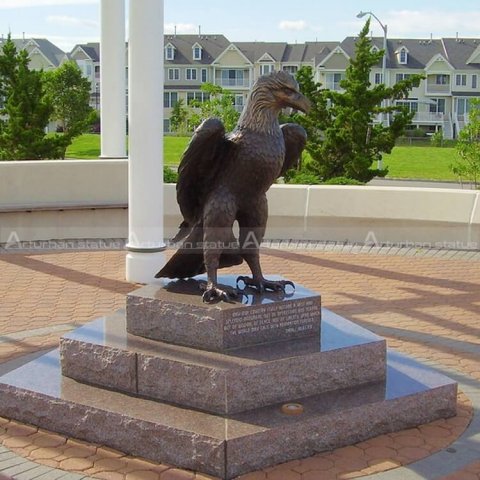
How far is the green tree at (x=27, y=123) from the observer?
18.1 meters

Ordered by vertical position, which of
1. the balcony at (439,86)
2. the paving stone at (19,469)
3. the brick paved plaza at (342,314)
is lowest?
the paving stone at (19,469)

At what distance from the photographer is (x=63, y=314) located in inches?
297

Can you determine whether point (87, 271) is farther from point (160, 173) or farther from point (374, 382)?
point (374, 382)

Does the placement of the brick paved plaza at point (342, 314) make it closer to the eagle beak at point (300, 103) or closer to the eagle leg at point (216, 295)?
the eagle leg at point (216, 295)

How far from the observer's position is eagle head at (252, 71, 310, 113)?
4.95 meters

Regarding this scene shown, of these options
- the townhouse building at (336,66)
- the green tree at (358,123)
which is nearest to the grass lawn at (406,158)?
the green tree at (358,123)

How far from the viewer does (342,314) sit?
7555 millimetres

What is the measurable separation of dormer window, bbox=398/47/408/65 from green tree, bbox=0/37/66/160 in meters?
48.8

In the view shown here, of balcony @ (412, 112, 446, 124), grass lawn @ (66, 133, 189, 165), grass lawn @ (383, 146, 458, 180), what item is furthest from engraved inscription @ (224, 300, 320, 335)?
balcony @ (412, 112, 446, 124)

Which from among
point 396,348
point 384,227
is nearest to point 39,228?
point 384,227

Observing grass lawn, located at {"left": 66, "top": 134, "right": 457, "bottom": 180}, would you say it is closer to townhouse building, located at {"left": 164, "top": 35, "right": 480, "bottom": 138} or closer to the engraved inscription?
townhouse building, located at {"left": 164, "top": 35, "right": 480, "bottom": 138}

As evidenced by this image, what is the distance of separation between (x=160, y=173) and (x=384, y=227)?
430cm

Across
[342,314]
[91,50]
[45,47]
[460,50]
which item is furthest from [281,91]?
[45,47]

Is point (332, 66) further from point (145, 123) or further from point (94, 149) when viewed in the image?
point (145, 123)
